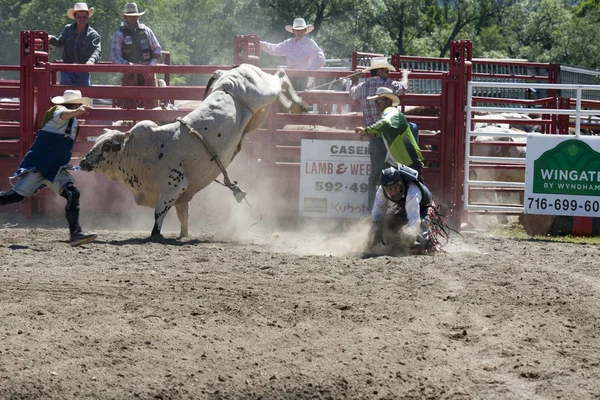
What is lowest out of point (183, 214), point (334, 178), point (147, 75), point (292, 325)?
point (292, 325)

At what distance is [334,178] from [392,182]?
2642mm

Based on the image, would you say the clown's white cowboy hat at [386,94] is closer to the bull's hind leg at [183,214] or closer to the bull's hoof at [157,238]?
the bull's hind leg at [183,214]

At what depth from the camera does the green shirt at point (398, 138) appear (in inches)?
402

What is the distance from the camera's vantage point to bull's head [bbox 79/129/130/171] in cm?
961

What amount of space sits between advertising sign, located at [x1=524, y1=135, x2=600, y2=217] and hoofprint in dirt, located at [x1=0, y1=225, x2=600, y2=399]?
6.89 ft

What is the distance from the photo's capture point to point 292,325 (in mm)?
6293

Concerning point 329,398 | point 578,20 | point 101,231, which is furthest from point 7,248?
point 578,20

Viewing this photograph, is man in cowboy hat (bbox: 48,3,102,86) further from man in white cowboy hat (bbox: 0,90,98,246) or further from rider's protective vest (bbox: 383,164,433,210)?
rider's protective vest (bbox: 383,164,433,210)

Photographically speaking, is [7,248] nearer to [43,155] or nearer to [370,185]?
[43,155]

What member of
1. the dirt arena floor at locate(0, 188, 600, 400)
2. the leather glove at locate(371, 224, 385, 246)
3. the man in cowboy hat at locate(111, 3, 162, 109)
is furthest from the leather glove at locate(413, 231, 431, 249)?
the man in cowboy hat at locate(111, 3, 162, 109)

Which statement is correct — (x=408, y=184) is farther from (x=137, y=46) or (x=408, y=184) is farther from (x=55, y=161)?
(x=137, y=46)

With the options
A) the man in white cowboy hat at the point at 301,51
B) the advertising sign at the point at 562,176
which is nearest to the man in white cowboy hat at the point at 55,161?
the man in white cowboy hat at the point at 301,51

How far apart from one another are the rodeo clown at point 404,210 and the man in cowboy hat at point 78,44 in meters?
5.14

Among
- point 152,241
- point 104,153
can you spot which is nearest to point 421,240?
point 152,241
